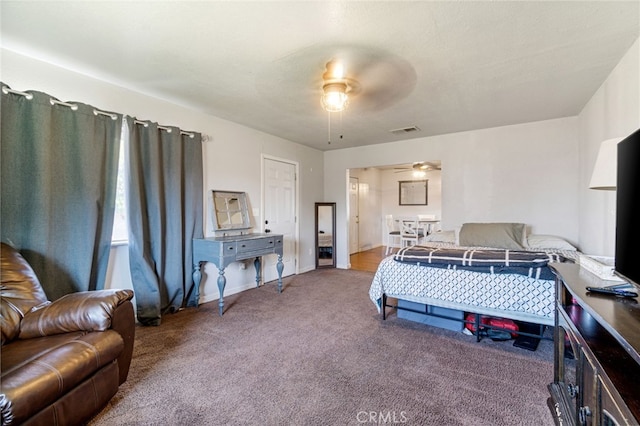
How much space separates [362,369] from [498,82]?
2871 millimetres

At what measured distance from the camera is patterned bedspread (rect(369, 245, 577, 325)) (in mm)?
2252

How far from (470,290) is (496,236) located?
1.66 m

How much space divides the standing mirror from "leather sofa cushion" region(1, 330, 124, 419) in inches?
167

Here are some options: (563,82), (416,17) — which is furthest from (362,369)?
(563,82)

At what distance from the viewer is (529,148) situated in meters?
4.07

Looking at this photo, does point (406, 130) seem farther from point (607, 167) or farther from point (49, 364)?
point (49, 364)

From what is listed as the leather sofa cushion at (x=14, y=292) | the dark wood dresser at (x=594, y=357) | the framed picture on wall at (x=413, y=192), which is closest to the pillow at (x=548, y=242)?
the dark wood dresser at (x=594, y=357)

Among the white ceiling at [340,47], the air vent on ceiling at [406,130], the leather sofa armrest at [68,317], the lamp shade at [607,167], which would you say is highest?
the white ceiling at [340,47]

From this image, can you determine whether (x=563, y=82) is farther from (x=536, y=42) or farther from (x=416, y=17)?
(x=416, y=17)

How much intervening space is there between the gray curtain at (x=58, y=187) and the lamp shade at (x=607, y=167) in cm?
368

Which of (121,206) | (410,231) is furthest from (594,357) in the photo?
(410,231)

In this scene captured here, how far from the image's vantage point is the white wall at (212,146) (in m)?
2.42

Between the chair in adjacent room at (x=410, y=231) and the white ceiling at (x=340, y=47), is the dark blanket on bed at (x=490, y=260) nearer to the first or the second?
the white ceiling at (x=340, y=47)

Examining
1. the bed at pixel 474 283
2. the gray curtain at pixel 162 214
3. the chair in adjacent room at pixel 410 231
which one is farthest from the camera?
the chair in adjacent room at pixel 410 231
